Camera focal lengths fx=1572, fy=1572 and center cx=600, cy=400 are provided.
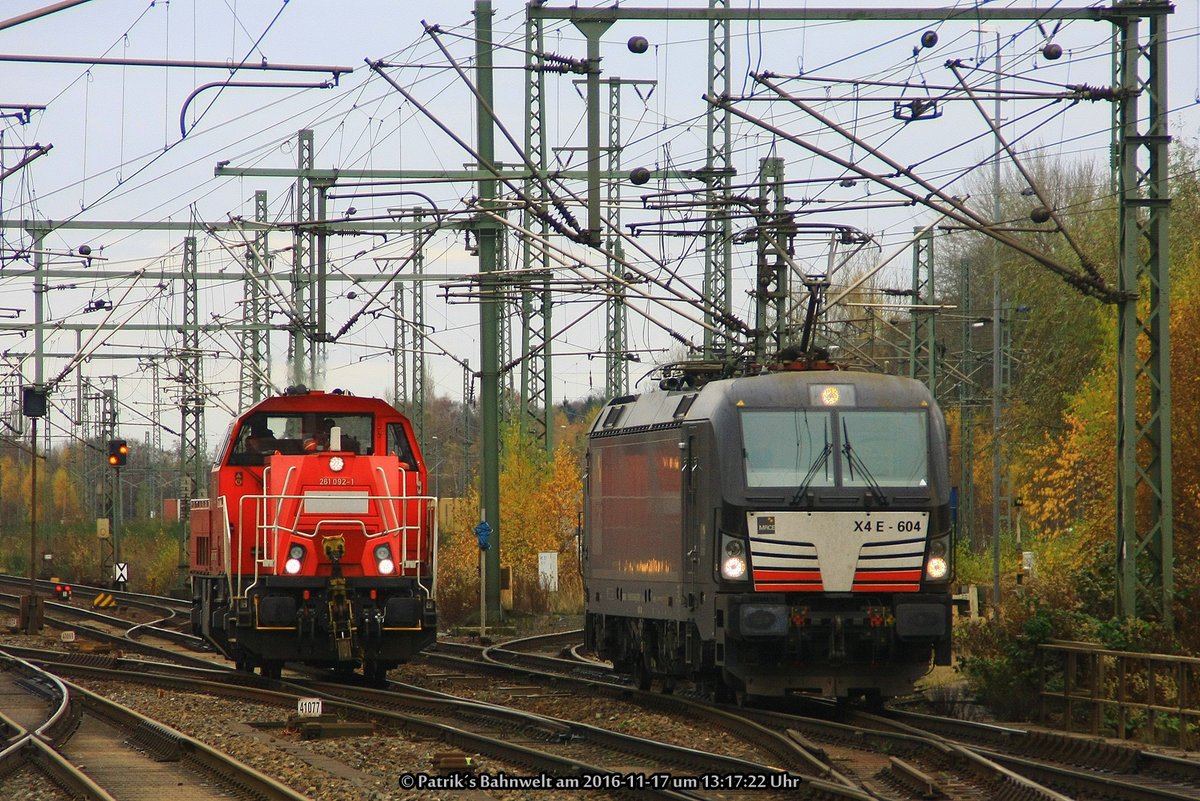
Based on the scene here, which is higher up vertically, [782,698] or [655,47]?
[655,47]

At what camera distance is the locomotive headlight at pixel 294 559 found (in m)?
19.3

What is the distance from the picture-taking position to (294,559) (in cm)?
1930

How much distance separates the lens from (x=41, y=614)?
111 feet

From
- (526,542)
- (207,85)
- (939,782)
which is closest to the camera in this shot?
(939,782)


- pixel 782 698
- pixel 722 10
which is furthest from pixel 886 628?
pixel 722 10

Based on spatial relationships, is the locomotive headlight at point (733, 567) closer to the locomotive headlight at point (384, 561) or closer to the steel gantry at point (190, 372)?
the locomotive headlight at point (384, 561)

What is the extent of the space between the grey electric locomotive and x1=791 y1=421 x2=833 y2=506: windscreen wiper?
18 mm

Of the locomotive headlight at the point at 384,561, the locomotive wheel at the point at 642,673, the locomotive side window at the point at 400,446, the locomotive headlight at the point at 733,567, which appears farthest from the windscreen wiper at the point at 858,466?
the locomotive side window at the point at 400,446

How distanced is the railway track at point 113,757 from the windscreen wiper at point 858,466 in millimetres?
7135

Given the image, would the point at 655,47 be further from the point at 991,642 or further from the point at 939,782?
the point at 939,782

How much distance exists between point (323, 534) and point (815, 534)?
6441mm

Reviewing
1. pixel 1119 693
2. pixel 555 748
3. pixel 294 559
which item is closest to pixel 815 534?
pixel 1119 693

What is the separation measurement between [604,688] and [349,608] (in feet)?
11.4

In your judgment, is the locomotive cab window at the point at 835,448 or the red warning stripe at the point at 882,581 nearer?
the red warning stripe at the point at 882,581
